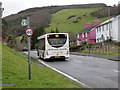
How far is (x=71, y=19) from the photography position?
12650 centimetres

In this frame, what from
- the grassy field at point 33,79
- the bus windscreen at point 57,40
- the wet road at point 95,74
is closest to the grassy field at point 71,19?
the bus windscreen at point 57,40

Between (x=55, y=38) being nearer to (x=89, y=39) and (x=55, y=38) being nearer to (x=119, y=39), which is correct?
(x=119, y=39)

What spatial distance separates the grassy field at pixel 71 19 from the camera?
105 meters

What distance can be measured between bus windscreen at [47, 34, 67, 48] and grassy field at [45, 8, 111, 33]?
74531mm

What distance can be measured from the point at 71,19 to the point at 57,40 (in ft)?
338

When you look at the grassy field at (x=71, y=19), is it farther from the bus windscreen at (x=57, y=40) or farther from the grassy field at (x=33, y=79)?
the grassy field at (x=33, y=79)

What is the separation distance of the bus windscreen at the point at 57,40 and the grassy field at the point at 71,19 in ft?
245

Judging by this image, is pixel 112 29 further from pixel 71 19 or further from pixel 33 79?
pixel 71 19

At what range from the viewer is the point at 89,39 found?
253 ft

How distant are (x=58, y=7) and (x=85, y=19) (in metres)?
15.9

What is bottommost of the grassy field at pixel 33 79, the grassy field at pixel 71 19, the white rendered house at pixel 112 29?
the grassy field at pixel 33 79

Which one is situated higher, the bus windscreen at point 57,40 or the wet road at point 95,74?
the bus windscreen at point 57,40

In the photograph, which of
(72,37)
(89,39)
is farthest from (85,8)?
(89,39)

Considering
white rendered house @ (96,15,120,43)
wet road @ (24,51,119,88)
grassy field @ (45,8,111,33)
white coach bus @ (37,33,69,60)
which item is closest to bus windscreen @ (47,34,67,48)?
white coach bus @ (37,33,69,60)
